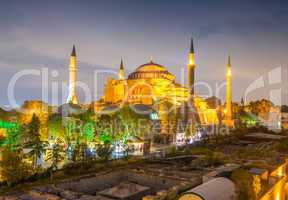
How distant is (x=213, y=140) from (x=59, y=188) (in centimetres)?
1841

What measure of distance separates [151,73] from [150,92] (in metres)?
4.45

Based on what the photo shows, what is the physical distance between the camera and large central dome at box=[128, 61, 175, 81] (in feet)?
151

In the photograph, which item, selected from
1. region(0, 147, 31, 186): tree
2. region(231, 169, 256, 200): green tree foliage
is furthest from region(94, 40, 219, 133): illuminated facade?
region(231, 169, 256, 200): green tree foliage

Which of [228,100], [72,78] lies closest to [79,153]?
[72,78]

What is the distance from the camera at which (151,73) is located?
153 ft

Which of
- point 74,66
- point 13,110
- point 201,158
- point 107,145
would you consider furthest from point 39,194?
point 13,110

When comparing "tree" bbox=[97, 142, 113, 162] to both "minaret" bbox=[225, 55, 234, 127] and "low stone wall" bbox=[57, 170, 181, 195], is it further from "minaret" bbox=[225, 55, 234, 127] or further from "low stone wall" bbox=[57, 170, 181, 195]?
"minaret" bbox=[225, 55, 234, 127]

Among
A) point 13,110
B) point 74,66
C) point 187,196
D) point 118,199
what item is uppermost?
point 74,66

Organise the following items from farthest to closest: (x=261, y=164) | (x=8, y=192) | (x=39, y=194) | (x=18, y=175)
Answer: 1. (x=261, y=164)
2. (x=18, y=175)
3. (x=8, y=192)
4. (x=39, y=194)

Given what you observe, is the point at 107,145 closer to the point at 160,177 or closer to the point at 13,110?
the point at 160,177

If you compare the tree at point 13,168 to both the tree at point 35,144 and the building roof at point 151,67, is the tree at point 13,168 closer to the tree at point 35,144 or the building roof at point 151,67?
the tree at point 35,144

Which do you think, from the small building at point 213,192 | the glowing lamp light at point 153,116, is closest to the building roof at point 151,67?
the glowing lamp light at point 153,116

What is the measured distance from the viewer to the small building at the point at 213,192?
320 inches

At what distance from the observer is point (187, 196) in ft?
26.9
